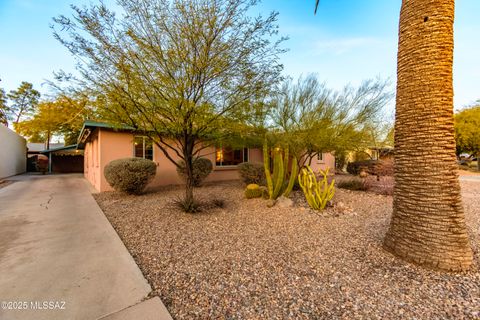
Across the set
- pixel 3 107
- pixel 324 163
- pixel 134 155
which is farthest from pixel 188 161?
pixel 3 107

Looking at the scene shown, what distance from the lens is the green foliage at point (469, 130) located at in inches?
725

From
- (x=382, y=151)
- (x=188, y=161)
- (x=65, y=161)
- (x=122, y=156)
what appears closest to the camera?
(x=188, y=161)

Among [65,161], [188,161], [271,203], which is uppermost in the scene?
[188,161]

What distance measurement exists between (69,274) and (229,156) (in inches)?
397

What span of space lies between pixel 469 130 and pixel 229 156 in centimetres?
2273

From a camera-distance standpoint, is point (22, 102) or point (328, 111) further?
point (22, 102)

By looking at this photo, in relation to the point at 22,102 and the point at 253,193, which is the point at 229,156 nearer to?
the point at 253,193

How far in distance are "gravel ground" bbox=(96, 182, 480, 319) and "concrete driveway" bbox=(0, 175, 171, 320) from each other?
23 cm

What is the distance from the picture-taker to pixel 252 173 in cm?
952

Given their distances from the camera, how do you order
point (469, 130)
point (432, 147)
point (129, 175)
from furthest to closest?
1. point (469, 130)
2. point (129, 175)
3. point (432, 147)

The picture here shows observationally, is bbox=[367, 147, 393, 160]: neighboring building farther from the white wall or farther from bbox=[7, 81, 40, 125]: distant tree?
bbox=[7, 81, 40, 125]: distant tree

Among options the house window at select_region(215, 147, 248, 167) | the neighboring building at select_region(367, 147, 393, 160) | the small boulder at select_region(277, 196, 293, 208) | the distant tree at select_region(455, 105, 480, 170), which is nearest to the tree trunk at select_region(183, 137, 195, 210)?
the small boulder at select_region(277, 196, 293, 208)

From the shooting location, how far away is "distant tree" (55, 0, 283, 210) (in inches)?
161

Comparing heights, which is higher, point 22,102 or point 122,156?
point 22,102
